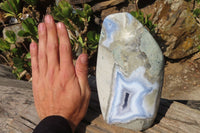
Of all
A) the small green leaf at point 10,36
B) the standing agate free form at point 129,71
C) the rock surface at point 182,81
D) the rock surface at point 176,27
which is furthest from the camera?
the rock surface at point 176,27

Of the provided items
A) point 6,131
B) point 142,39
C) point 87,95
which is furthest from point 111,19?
point 6,131

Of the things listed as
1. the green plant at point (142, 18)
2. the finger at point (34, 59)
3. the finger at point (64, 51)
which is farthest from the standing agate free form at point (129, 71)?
the green plant at point (142, 18)

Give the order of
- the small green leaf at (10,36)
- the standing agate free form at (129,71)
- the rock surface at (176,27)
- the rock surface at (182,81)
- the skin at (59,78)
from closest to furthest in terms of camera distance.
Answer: the standing agate free form at (129,71)
the skin at (59,78)
the small green leaf at (10,36)
the rock surface at (182,81)
the rock surface at (176,27)

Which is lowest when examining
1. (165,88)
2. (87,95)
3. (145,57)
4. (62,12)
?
(165,88)

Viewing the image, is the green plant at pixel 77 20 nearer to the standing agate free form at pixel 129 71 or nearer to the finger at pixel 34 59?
the finger at pixel 34 59

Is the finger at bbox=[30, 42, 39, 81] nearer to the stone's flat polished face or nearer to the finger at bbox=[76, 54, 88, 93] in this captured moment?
A: the finger at bbox=[76, 54, 88, 93]

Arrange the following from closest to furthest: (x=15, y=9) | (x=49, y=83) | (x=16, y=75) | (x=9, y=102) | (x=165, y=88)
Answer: (x=49, y=83)
(x=9, y=102)
(x=15, y=9)
(x=16, y=75)
(x=165, y=88)

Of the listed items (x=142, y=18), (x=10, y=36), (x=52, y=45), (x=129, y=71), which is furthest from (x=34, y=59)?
(x=142, y=18)

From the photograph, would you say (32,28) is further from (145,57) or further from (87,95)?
(145,57)

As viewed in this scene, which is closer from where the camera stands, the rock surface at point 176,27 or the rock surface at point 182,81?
the rock surface at point 182,81
